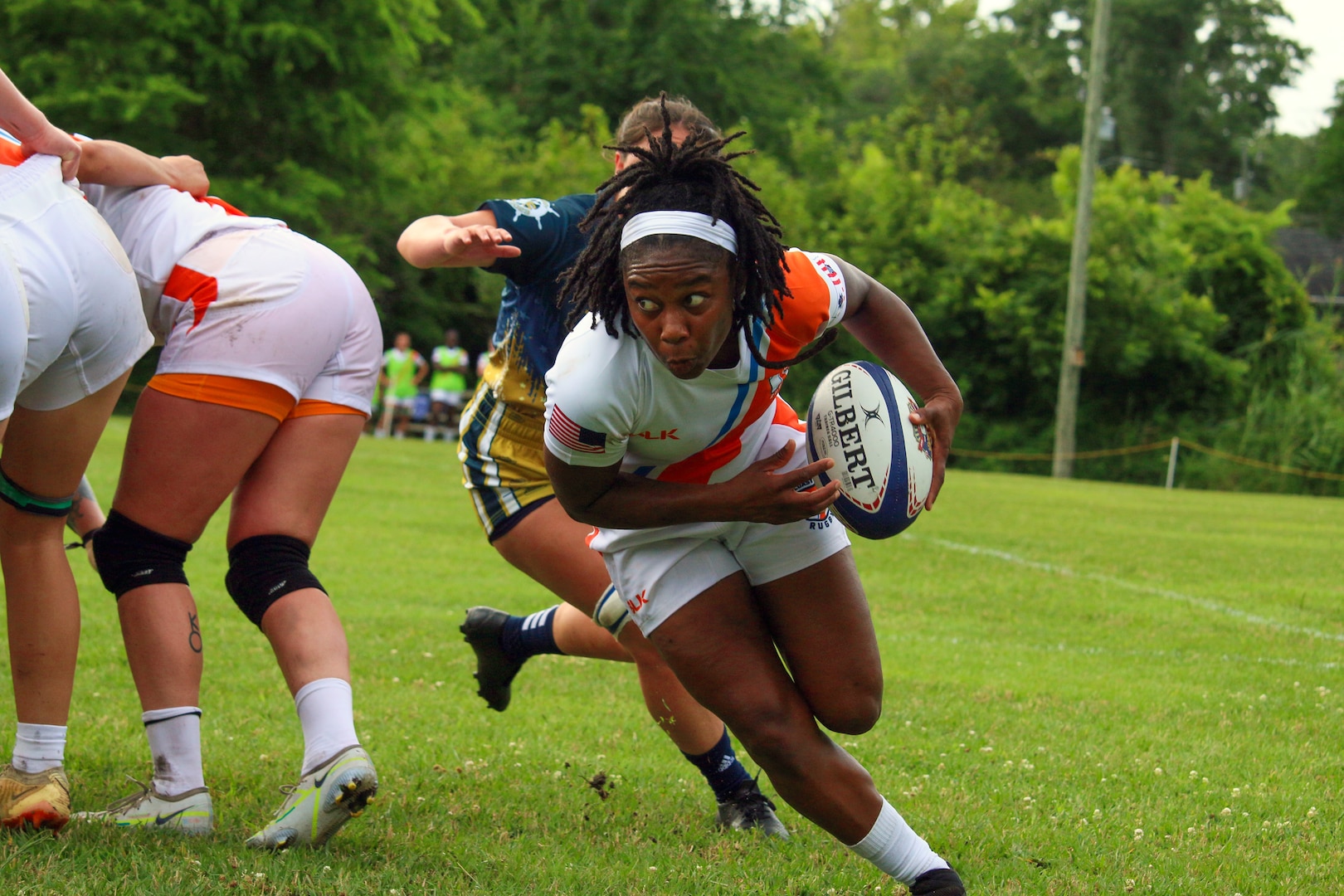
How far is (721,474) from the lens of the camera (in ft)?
11.1

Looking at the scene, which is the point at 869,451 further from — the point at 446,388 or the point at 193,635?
the point at 446,388

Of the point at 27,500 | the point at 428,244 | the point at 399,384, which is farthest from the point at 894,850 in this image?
the point at 399,384

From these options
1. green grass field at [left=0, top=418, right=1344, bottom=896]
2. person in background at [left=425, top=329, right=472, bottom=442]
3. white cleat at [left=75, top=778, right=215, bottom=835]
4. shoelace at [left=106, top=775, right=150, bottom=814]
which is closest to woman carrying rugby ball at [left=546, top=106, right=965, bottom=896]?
green grass field at [left=0, top=418, right=1344, bottom=896]

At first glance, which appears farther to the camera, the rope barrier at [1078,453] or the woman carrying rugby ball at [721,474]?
the rope barrier at [1078,453]

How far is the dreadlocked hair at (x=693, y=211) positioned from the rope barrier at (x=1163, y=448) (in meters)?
22.1

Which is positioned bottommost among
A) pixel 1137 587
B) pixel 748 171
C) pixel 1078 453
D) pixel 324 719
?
pixel 1078 453

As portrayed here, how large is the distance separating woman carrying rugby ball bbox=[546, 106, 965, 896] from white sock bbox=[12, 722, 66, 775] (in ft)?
5.16

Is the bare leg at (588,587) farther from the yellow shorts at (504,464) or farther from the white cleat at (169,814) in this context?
the white cleat at (169,814)

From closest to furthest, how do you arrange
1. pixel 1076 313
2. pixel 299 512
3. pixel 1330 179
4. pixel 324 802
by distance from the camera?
pixel 324 802
pixel 299 512
pixel 1076 313
pixel 1330 179

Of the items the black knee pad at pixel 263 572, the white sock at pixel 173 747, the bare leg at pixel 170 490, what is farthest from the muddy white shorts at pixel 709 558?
the white sock at pixel 173 747

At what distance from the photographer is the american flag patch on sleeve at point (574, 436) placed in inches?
120

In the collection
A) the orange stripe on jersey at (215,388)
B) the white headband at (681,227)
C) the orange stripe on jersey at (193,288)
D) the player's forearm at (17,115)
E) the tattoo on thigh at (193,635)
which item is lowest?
the tattoo on thigh at (193,635)

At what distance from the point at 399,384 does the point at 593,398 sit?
2521cm

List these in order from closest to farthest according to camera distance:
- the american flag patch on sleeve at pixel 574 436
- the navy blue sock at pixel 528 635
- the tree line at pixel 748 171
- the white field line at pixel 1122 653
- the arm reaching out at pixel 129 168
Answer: the american flag patch on sleeve at pixel 574 436 < the arm reaching out at pixel 129 168 < the navy blue sock at pixel 528 635 < the white field line at pixel 1122 653 < the tree line at pixel 748 171
